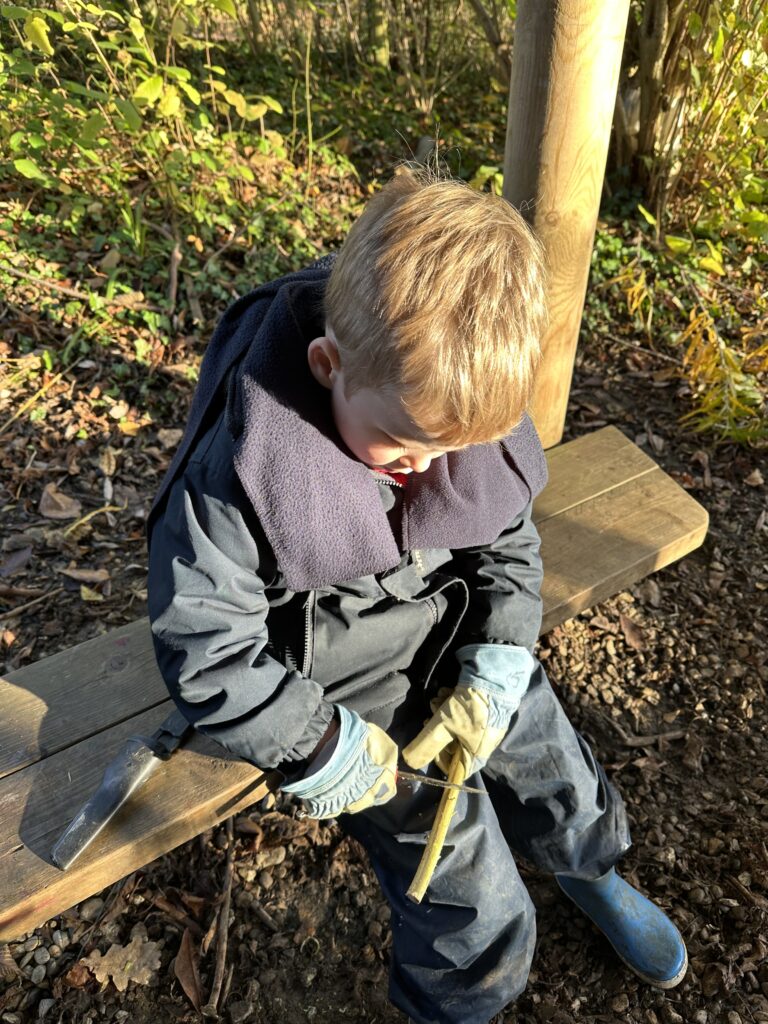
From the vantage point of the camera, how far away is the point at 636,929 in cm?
198

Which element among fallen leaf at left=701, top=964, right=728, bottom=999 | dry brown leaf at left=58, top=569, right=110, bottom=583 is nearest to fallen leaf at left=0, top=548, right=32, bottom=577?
dry brown leaf at left=58, top=569, right=110, bottom=583

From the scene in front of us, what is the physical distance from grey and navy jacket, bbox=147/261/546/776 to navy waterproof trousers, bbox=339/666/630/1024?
272 millimetres

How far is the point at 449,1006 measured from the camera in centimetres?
177

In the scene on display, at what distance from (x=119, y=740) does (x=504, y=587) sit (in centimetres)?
98

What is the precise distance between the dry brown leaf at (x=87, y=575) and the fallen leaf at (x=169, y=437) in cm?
66

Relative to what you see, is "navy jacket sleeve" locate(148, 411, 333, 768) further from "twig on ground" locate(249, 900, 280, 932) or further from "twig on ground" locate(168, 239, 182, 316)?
"twig on ground" locate(168, 239, 182, 316)

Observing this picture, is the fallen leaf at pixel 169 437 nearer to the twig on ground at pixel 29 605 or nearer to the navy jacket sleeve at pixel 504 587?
the twig on ground at pixel 29 605

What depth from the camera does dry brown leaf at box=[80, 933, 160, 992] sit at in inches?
77.5

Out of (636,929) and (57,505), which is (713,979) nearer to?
(636,929)

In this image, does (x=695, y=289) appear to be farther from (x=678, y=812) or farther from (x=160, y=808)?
(x=160, y=808)

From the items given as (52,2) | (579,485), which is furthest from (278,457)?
(52,2)

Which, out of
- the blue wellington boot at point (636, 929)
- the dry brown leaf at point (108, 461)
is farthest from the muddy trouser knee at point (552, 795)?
the dry brown leaf at point (108, 461)

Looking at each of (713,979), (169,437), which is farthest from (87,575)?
(713,979)

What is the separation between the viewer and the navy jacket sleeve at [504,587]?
189cm
